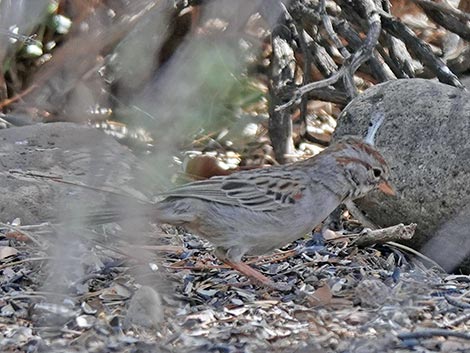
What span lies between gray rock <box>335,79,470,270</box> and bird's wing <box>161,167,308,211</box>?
59 cm

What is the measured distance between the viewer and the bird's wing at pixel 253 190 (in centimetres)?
435

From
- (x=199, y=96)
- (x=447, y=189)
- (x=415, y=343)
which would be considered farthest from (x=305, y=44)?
(x=415, y=343)

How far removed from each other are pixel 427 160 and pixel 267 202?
83 cm

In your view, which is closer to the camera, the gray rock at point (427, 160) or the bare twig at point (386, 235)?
the bare twig at point (386, 235)

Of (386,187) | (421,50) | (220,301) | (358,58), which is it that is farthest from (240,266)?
(421,50)

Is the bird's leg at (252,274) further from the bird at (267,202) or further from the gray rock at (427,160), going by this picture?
the gray rock at (427,160)

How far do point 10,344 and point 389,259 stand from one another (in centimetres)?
185

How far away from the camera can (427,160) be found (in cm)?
480

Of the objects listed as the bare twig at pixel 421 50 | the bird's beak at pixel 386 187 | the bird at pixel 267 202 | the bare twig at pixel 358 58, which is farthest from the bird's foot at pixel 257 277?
the bare twig at pixel 421 50

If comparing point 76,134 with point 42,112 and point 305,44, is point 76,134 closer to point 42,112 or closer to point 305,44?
point 42,112

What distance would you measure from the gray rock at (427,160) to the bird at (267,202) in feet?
1.31

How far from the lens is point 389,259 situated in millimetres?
4801

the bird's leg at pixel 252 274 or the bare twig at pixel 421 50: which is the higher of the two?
the bare twig at pixel 421 50

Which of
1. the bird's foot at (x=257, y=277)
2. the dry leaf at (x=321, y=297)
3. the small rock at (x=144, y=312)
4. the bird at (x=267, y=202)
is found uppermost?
the bird at (x=267, y=202)
